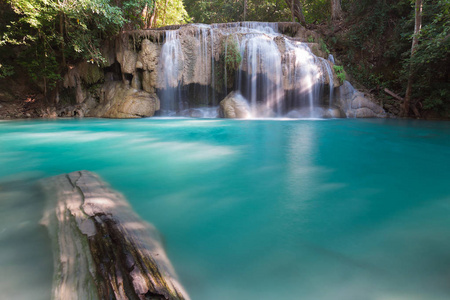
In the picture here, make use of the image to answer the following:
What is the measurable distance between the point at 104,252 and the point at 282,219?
120cm

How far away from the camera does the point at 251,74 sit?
11742 mm

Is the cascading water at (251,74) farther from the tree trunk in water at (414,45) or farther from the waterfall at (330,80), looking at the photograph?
the tree trunk in water at (414,45)

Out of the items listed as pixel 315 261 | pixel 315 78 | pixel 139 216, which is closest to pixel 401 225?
pixel 315 261

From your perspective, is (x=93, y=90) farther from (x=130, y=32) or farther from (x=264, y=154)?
(x=264, y=154)

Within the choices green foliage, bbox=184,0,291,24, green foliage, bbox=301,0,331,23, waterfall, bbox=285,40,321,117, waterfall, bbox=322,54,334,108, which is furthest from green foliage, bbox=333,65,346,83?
green foliage, bbox=184,0,291,24

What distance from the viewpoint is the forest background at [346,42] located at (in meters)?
9.48

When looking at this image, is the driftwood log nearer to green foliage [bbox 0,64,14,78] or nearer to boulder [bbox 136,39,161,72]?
boulder [bbox 136,39,161,72]

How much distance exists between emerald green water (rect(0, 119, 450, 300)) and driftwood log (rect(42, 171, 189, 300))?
0.08 meters

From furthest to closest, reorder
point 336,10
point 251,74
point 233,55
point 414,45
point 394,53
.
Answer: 1. point 336,10
2. point 251,74
3. point 233,55
4. point 394,53
5. point 414,45

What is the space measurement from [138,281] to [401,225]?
5.80ft

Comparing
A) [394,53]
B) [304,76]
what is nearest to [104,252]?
[304,76]

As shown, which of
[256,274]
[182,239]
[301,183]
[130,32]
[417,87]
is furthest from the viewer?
[130,32]

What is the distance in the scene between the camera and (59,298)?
1.12 metres

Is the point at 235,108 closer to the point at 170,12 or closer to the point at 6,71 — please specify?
the point at 170,12
